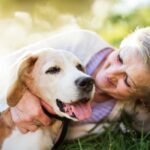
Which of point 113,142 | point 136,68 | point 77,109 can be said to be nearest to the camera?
point 77,109

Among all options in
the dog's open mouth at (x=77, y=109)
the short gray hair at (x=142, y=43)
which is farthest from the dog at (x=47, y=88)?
the short gray hair at (x=142, y=43)

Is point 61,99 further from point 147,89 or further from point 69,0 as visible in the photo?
point 69,0

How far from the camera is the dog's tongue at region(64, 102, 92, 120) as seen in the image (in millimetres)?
4359

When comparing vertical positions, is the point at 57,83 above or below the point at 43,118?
above

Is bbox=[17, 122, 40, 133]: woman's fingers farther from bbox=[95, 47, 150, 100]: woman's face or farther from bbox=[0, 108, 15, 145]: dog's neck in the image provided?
bbox=[95, 47, 150, 100]: woman's face

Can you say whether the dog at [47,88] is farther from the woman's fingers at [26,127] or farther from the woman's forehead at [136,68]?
the woman's forehead at [136,68]

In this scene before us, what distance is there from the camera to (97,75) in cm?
485

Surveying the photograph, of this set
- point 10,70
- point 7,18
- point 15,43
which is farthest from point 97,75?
point 7,18

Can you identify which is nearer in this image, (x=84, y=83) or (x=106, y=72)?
(x=84, y=83)

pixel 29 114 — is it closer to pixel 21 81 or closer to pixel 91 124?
pixel 21 81

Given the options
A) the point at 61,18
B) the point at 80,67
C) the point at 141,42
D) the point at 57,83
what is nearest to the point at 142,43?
the point at 141,42

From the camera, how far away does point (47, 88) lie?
4395 millimetres

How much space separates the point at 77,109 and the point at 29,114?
1.16 ft

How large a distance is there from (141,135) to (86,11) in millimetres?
2659
